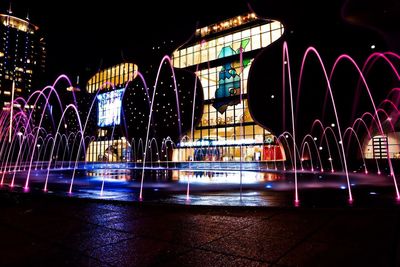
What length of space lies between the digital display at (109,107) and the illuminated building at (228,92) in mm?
24325

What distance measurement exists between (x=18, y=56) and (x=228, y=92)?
5259 inches

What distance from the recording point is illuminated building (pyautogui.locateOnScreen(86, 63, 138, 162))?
63.0 metres

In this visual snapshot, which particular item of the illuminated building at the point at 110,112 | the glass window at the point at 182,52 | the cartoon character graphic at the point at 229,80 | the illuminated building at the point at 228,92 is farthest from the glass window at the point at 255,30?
the illuminated building at the point at 110,112

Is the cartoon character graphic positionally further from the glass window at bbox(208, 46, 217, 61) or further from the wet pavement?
the wet pavement

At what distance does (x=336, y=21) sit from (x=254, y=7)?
12607 mm

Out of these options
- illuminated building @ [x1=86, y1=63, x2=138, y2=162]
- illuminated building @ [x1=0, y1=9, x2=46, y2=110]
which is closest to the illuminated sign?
illuminated building @ [x1=86, y1=63, x2=138, y2=162]

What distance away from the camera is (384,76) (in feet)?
105

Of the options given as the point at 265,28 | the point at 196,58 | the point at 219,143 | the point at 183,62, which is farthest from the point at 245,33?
the point at 219,143

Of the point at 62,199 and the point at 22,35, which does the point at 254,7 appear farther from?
the point at 22,35

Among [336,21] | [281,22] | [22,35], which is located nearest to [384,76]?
[336,21]

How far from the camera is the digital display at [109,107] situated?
2611 inches

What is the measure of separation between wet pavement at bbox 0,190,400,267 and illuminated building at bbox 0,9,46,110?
13193cm

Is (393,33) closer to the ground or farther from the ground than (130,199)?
farther from the ground

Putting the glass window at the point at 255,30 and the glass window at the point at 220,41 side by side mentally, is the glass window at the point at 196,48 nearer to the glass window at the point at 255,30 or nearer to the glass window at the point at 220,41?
the glass window at the point at 220,41
